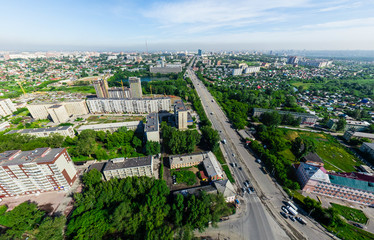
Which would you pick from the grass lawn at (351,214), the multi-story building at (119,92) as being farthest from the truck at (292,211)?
the multi-story building at (119,92)

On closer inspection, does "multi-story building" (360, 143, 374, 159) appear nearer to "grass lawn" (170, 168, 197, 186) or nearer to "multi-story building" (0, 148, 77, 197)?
"grass lawn" (170, 168, 197, 186)

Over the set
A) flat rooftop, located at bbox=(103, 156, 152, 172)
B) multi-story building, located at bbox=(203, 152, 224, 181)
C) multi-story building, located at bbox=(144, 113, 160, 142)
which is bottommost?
multi-story building, located at bbox=(203, 152, 224, 181)

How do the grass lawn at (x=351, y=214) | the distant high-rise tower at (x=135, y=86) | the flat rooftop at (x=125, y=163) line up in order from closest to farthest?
the grass lawn at (x=351, y=214), the flat rooftop at (x=125, y=163), the distant high-rise tower at (x=135, y=86)

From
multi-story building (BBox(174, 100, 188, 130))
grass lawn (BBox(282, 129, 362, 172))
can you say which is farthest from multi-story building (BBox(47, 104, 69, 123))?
grass lawn (BBox(282, 129, 362, 172))

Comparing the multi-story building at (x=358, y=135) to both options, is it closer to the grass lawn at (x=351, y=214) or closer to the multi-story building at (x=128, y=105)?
the grass lawn at (x=351, y=214)

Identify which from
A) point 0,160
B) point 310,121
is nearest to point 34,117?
point 0,160

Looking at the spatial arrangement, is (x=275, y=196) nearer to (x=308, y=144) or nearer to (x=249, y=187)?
(x=249, y=187)

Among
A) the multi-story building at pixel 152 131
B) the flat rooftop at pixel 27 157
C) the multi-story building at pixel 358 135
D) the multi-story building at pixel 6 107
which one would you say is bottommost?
the multi-story building at pixel 6 107
